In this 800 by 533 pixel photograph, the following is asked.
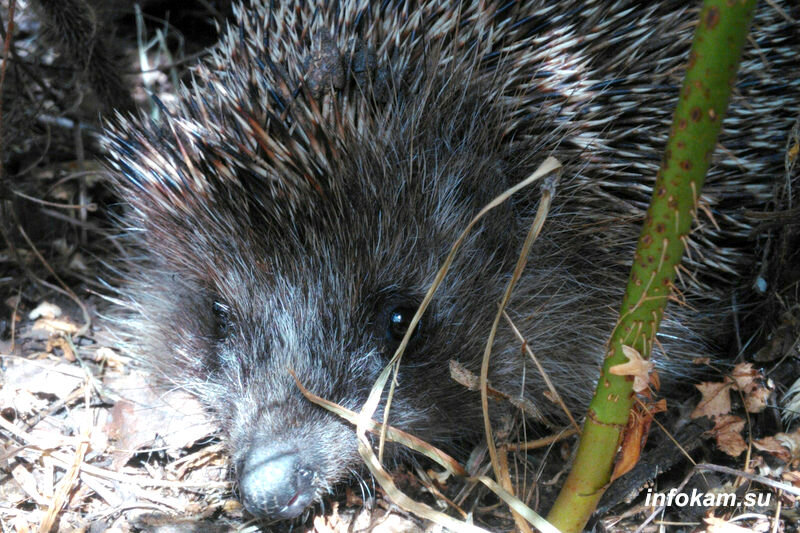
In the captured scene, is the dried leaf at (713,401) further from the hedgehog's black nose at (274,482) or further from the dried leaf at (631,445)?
the hedgehog's black nose at (274,482)

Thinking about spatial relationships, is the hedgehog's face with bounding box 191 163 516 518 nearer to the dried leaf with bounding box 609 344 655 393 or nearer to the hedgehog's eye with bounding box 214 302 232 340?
the hedgehog's eye with bounding box 214 302 232 340

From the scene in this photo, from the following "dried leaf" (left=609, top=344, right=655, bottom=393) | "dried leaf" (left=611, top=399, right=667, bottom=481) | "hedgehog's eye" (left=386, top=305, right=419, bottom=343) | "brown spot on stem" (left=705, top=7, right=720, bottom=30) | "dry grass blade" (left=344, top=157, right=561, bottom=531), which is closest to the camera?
"brown spot on stem" (left=705, top=7, right=720, bottom=30)

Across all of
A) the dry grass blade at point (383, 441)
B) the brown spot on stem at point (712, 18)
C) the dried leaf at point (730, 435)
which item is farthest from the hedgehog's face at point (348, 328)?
the brown spot on stem at point (712, 18)

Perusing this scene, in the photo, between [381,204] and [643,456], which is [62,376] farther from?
[643,456]

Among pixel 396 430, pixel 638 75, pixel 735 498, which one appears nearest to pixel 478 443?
pixel 396 430

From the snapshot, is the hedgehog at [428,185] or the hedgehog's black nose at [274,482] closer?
the hedgehog's black nose at [274,482]

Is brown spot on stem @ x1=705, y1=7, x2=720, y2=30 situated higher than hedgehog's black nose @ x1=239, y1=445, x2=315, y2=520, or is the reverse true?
brown spot on stem @ x1=705, y1=7, x2=720, y2=30

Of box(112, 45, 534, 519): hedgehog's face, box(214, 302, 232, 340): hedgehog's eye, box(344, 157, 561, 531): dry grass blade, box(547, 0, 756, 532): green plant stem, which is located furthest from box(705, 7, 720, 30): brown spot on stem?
box(214, 302, 232, 340): hedgehog's eye
